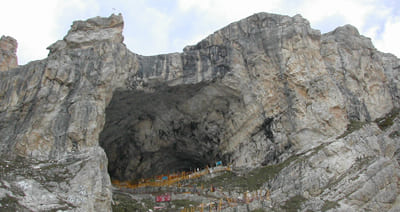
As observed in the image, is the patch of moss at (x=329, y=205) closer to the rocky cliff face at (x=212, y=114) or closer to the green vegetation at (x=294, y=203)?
the rocky cliff face at (x=212, y=114)

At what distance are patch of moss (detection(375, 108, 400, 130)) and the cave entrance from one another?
1168 cm

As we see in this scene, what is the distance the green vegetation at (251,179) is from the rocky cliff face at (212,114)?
27.7 inches

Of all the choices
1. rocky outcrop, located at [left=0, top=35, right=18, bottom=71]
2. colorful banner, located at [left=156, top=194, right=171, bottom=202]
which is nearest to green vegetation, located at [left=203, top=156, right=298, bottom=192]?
colorful banner, located at [left=156, top=194, right=171, bottom=202]

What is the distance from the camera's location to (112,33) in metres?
29.8

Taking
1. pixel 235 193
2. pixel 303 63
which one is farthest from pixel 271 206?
pixel 303 63

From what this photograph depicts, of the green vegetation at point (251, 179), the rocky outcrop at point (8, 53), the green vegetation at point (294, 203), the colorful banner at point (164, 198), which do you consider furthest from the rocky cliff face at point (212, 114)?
the rocky outcrop at point (8, 53)

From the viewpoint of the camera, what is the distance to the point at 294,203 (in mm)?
23359

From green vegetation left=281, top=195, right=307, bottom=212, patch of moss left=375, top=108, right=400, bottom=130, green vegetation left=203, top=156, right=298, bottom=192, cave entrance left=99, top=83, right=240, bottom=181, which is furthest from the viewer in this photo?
cave entrance left=99, top=83, right=240, bottom=181

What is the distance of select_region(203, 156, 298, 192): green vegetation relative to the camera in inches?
1048

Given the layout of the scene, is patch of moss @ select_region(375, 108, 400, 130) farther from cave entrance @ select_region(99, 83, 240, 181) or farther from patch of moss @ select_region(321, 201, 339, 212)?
cave entrance @ select_region(99, 83, 240, 181)

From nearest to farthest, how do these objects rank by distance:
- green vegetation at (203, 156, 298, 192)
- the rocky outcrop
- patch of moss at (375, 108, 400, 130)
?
green vegetation at (203, 156, 298, 192) < patch of moss at (375, 108, 400, 130) < the rocky outcrop

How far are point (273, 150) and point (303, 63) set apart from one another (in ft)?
24.2

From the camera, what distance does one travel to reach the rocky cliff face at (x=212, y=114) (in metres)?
22.8

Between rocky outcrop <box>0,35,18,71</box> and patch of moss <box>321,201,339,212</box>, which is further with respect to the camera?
rocky outcrop <box>0,35,18,71</box>
